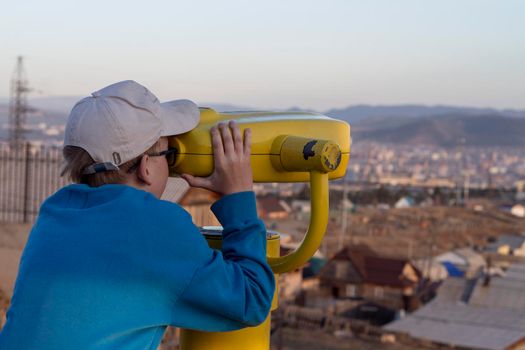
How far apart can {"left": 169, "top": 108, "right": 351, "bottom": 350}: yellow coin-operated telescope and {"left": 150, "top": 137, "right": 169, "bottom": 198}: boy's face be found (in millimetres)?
25

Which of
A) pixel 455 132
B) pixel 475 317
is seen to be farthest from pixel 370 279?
pixel 455 132

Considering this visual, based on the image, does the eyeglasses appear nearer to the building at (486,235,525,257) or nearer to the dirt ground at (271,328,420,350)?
the dirt ground at (271,328,420,350)

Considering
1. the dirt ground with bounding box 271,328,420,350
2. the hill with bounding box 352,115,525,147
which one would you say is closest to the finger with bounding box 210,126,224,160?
the dirt ground with bounding box 271,328,420,350

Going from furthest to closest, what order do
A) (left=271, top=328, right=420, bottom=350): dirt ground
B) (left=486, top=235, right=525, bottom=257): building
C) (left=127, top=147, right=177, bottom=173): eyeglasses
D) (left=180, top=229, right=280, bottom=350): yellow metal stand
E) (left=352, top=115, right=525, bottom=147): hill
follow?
(left=352, top=115, right=525, bottom=147): hill, (left=486, top=235, right=525, bottom=257): building, (left=271, top=328, right=420, bottom=350): dirt ground, (left=180, top=229, right=280, bottom=350): yellow metal stand, (left=127, top=147, right=177, bottom=173): eyeglasses

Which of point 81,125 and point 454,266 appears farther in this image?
point 454,266

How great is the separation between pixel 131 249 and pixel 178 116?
0.24 metres

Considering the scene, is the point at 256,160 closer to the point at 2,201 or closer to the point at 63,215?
the point at 63,215

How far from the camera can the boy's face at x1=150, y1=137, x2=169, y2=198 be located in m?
1.23

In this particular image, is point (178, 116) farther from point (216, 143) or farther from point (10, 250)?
point (10, 250)

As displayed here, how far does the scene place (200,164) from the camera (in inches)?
49.6

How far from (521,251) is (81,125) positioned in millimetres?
31925

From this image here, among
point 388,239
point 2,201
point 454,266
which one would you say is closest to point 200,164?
point 2,201

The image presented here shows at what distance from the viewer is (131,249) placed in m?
1.12

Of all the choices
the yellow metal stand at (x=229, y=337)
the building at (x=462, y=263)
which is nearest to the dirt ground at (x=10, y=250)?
the yellow metal stand at (x=229, y=337)
